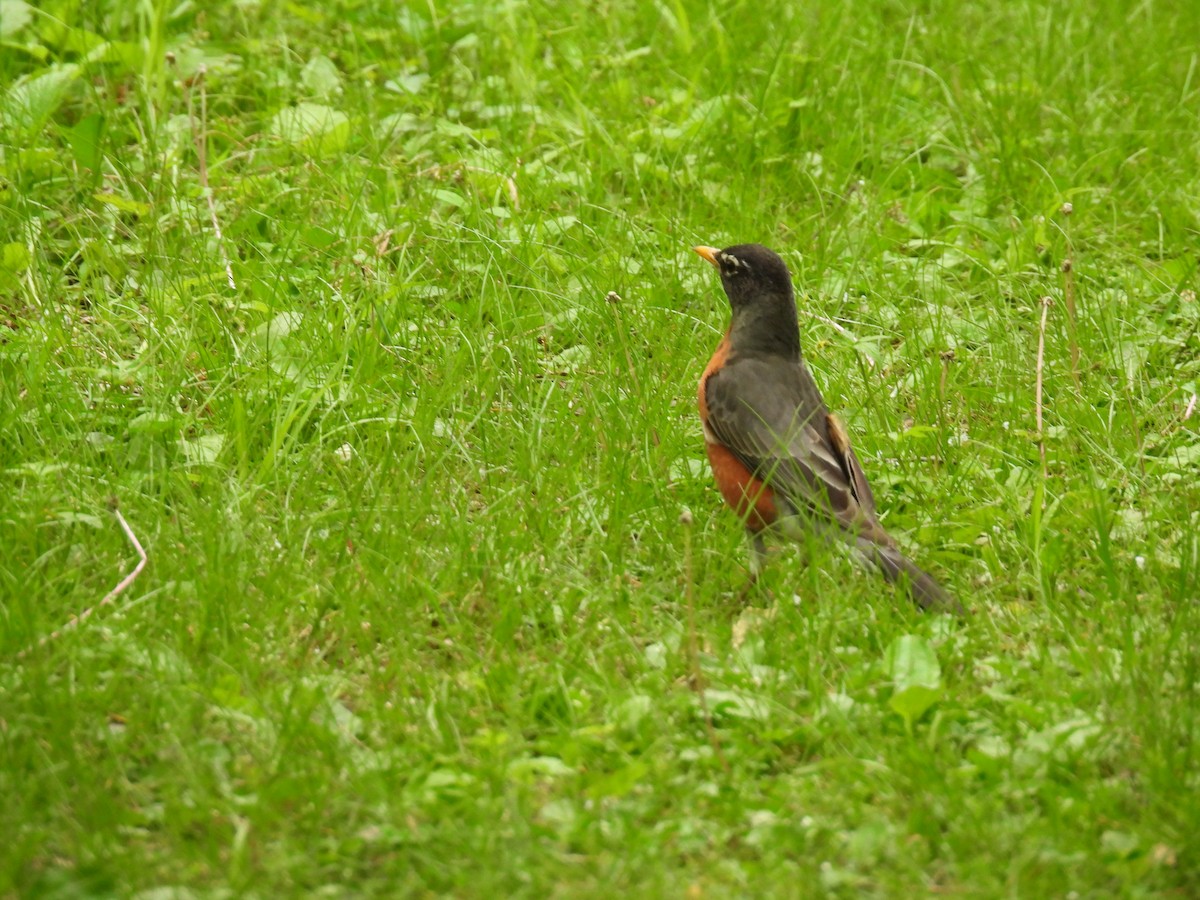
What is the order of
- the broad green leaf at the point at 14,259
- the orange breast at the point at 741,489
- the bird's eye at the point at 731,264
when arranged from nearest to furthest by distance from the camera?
the orange breast at the point at 741,489
the bird's eye at the point at 731,264
the broad green leaf at the point at 14,259

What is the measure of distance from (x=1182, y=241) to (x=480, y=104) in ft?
10.9

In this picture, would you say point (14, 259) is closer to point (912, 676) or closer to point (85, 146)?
point (85, 146)

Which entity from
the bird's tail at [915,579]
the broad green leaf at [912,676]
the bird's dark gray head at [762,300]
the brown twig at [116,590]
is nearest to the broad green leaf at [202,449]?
the brown twig at [116,590]

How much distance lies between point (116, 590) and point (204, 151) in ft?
9.21

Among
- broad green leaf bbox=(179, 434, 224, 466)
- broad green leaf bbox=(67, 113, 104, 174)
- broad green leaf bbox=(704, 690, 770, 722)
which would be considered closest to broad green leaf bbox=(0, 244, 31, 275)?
broad green leaf bbox=(67, 113, 104, 174)

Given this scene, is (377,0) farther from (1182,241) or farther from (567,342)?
(1182,241)

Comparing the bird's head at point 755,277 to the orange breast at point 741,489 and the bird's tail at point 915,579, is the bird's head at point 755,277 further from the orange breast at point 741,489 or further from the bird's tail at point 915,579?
the bird's tail at point 915,579

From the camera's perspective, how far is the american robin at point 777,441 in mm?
4387

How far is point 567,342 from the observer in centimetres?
565

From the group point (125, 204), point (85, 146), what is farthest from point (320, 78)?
point (125, 204)

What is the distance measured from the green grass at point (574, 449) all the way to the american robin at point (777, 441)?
12 cm

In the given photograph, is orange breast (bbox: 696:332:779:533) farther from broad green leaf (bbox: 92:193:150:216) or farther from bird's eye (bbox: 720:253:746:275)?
broad green leaf (bbox: 92:193:150:216)

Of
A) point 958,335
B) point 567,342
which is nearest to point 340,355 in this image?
point 567,342

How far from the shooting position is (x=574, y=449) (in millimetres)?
4824
